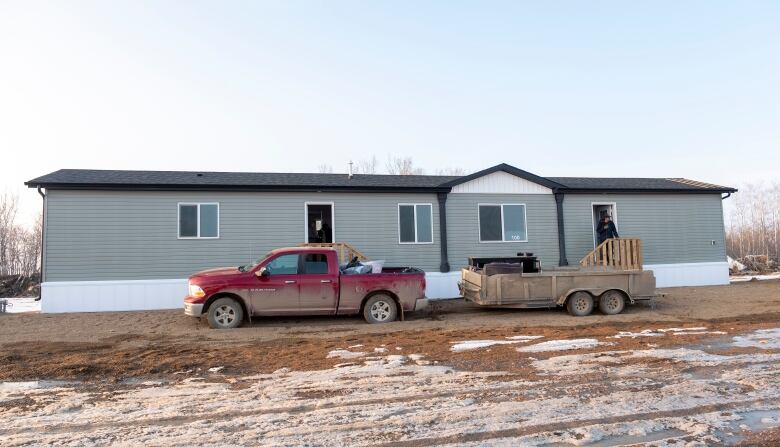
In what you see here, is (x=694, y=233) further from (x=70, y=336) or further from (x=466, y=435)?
(x=70, y=336)

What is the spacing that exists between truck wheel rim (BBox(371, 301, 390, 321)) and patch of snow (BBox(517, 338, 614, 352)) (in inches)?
143

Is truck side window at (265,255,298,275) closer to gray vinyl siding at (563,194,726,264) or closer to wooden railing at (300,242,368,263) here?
wooden railing at (300,242,368,263)

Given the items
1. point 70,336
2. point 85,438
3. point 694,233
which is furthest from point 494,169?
point 85,438

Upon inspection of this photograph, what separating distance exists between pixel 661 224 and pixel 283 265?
42.9 ft

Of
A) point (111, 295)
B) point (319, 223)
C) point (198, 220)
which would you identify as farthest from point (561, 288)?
point (111, 295)

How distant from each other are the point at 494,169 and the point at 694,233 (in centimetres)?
743

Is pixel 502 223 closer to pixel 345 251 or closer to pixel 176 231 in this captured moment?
pixel 345 251

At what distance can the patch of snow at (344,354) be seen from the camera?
7339 millimetres

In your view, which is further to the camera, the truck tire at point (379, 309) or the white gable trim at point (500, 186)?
the white gable trim at point (500, 186)

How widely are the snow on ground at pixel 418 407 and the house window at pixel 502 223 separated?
30.7 feet

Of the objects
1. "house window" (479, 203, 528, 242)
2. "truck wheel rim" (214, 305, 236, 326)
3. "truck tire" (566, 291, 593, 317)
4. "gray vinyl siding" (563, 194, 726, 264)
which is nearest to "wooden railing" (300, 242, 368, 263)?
"house window" (479, 203, 528, 242)

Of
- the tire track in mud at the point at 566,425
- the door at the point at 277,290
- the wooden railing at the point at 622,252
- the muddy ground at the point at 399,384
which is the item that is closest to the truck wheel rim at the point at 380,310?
the muddy ground at the point at 399,384

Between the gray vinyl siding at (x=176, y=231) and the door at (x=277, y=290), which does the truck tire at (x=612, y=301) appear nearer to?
the gray vinyl siding at (x=176, y=231)

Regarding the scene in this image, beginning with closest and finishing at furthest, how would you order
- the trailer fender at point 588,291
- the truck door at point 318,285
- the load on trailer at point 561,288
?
the truck door at point 318,285 < the load on trailer at point 561,288 < the trailer fender at point 588,291
